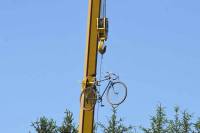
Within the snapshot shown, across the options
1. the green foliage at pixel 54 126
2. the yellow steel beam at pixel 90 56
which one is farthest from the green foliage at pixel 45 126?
the yellow steel beam at pixel 90 56

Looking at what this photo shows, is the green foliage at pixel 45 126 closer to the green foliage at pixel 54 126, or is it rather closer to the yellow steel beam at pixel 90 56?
the green foliage at pixel 54 126

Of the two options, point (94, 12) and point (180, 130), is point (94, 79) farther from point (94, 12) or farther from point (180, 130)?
point (180, 130)

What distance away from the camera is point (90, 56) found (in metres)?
14.8

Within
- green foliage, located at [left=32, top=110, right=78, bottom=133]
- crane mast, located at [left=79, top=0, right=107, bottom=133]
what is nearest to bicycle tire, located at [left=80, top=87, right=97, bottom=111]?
crane mast, located at [left=79, top=0, right=107, bottom=133]

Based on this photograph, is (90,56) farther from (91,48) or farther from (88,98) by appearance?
(88,98)

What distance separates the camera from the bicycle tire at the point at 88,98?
14.0m

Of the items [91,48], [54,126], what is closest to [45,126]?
[54,126]

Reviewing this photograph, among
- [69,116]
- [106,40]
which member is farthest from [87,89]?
[69,116]

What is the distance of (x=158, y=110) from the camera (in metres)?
37.8

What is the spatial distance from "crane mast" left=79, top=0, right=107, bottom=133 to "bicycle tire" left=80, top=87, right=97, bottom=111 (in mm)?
213

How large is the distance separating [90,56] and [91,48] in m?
0.21

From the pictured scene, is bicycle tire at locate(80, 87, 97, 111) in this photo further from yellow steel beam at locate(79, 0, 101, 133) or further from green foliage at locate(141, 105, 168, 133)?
green foliage at locate(141, 105, 168, 133)

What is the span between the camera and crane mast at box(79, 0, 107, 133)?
566 inches

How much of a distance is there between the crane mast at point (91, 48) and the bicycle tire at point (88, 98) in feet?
0.70
